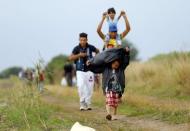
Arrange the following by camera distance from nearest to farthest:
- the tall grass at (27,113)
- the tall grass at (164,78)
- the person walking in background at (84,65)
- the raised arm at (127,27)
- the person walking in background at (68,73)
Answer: the tall grass at (27,113), the raised arm at (127,27), the person walking in background at (84,65), the tall grass at (164,78), the person walking in background at (68,73)

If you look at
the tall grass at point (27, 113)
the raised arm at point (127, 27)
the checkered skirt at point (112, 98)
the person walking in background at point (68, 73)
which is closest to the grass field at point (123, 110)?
the tall grass at point (27, 113)

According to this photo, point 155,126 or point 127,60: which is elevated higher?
point 127,60

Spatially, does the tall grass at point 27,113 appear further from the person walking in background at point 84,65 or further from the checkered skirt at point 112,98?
the checkered skirt at point 112,98

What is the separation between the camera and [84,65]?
16.8m

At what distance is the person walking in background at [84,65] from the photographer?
16578 mm

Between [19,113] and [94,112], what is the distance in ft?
9.18

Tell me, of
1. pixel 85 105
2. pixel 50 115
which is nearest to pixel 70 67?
pixel 85 105

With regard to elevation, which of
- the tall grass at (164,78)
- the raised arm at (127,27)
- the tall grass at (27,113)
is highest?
the raised arm at (127,27)

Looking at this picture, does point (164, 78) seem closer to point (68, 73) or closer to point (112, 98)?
point (112, 98)

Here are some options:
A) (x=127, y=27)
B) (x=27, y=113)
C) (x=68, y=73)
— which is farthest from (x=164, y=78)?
(x=68, y=73)

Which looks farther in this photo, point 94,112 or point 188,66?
point 188,66

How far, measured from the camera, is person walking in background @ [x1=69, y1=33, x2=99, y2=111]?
16578 mm

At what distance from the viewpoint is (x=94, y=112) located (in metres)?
16.1

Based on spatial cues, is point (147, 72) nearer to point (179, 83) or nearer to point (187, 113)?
point (179, 83)
